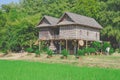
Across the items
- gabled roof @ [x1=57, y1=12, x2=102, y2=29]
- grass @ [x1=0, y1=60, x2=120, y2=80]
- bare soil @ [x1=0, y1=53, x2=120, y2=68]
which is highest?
gabled roof @ [x1=57, y1=12, x2=102, y2=29]

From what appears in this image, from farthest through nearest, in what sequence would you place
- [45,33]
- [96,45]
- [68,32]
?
[45,33]
[68,32]
[96,45]

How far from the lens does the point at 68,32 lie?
39.8m

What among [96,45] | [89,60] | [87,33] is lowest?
[89,60]

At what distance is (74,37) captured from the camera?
39125 mm

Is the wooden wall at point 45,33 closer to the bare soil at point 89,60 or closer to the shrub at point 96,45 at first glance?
the shrub at point 96,45

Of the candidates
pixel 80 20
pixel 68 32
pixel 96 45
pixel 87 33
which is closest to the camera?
pixel 96 45

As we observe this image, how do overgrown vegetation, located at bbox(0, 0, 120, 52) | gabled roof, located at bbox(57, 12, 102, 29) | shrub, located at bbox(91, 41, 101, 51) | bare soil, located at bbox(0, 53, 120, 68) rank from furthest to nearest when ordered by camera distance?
overgrown vegetation, located at bbox(0, 0, 120, 52)
gabled roof, located at bbox(57, 12, 102, 29)
shrub, located at bbox(91, 41, 101, 51)
bare soil, located at bbox(0, 53, 120, 68)

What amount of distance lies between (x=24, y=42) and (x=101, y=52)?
447 inches

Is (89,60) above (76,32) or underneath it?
underneath

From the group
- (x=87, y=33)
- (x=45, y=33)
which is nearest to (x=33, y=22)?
(x=45, y=33)

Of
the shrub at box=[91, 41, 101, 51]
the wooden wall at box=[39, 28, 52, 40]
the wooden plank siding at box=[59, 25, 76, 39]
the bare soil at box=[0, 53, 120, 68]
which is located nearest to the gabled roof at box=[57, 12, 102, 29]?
the wooden plank siding at box=[59, 25, 76, 39]

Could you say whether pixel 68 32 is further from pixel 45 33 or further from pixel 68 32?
pixel 45 33

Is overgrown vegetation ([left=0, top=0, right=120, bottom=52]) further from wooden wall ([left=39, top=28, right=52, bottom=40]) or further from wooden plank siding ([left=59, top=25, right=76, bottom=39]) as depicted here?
wooden plank siding ([left=59, top=25, right=76, bottom=39])

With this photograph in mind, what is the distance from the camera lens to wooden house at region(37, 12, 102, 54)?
39.3 metres
